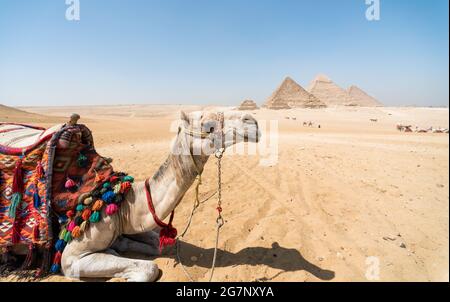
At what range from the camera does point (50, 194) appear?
99.7 inches

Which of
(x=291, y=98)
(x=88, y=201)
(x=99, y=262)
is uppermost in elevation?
(x=291, y=98)

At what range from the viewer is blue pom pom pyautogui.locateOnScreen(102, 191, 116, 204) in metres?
2.53

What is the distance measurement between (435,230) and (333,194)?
1.72 meters

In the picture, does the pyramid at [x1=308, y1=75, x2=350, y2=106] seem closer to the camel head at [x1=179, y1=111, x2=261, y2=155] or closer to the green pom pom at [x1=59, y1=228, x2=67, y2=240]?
the camel head at [x1=179, y1=111, x2=261, y2=155]

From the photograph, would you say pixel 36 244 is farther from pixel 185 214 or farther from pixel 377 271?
pixel 377 271

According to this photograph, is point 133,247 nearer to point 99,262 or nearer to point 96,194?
point 99,262

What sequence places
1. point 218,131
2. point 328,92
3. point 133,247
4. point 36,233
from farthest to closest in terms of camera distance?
point 328,92
point 133,247
point 36,233
point 218,131

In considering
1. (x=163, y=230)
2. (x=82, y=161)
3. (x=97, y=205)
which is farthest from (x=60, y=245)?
(x=163, y=230)

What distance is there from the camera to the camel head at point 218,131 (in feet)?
7.29

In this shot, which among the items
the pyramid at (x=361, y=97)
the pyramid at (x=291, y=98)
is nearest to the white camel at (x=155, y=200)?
the pyramid at (x=291, y=98)

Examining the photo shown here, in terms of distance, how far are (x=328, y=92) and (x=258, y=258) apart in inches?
5240

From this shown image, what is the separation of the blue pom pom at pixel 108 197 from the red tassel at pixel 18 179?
88 centimetres

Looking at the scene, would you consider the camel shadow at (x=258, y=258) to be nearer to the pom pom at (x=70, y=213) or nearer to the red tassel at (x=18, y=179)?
the pom pom at (x=70, y=213)

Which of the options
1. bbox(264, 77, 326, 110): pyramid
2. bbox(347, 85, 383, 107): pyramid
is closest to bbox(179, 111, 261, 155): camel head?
bbox(264, 77, 326, 110): pyramid
